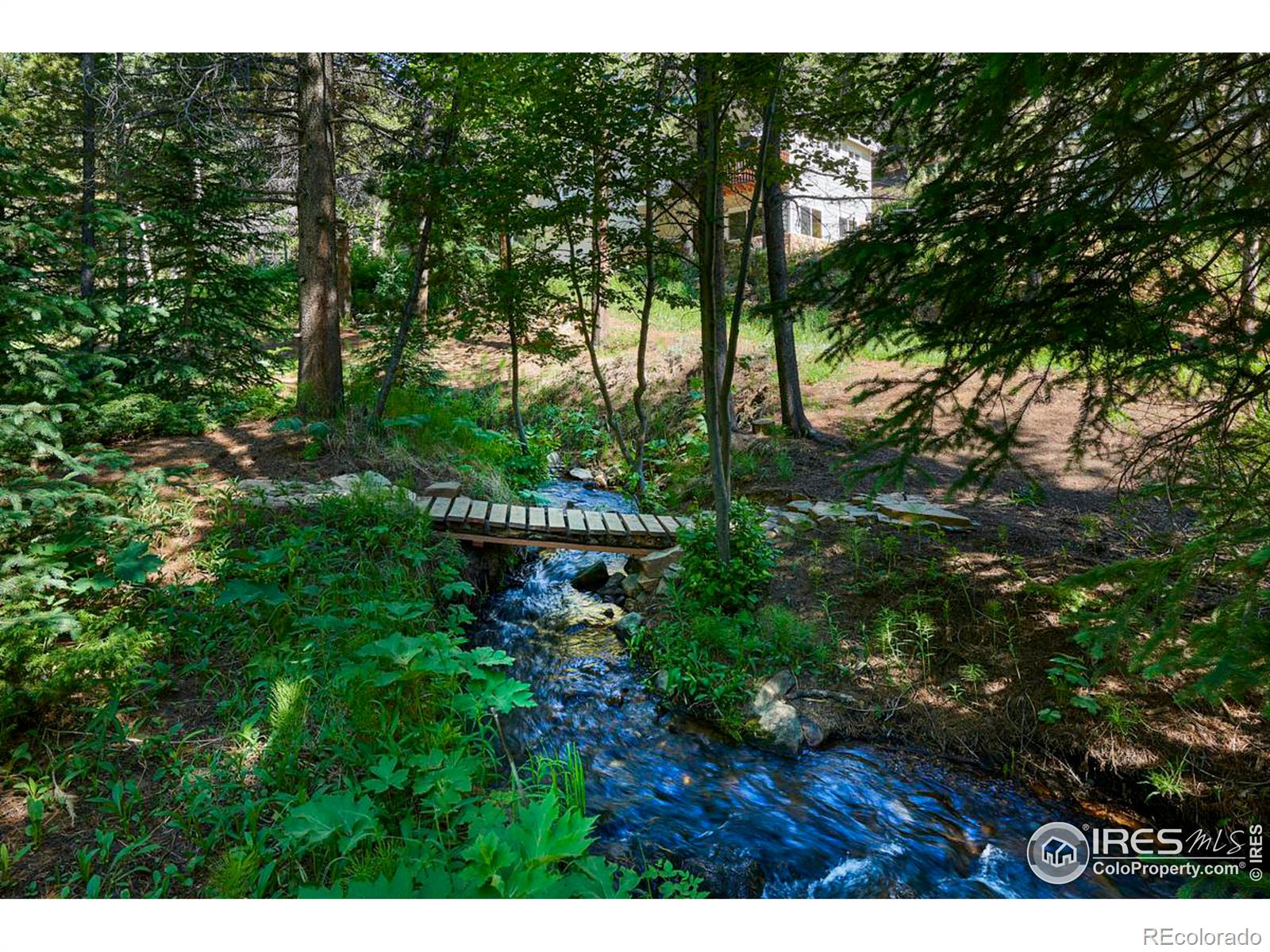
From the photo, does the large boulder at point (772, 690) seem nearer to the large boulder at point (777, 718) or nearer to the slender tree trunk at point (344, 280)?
the large boulder at point (777, 718)

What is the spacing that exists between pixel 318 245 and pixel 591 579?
14.0 feet

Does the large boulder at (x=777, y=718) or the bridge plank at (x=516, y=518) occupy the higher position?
the bridge plank at (x=516, y=518)

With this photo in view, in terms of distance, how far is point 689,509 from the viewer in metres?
6.77

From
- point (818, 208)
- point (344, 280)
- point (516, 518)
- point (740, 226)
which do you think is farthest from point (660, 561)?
point (818, 208)

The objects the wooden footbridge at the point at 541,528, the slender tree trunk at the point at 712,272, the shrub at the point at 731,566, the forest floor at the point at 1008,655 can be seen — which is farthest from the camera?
the wooden footbridge at the point at 541,528

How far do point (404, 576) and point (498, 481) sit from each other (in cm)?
231

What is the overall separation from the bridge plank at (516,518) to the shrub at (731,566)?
133 centimetres

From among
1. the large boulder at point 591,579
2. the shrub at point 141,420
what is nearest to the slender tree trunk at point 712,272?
the large boulder at point 591,579

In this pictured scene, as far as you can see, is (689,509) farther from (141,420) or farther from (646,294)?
(141,420)

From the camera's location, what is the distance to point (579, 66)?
4.65m

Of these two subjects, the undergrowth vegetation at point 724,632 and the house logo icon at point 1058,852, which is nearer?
the house logo icon at point 1058,852

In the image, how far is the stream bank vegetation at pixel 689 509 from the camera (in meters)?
2.16

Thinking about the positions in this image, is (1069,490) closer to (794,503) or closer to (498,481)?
(794,503)

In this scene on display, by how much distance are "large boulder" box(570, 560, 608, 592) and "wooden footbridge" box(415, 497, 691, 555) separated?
1.87 feet
